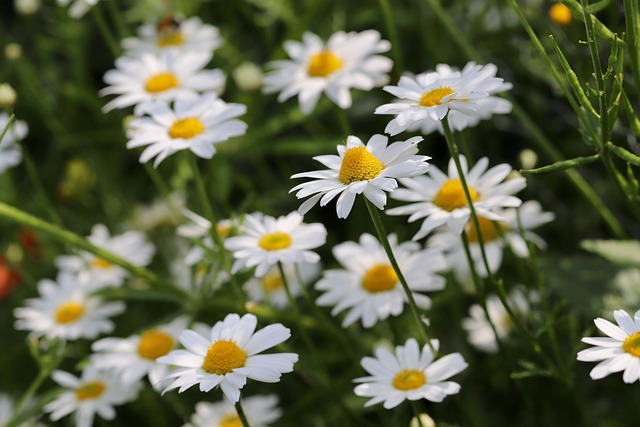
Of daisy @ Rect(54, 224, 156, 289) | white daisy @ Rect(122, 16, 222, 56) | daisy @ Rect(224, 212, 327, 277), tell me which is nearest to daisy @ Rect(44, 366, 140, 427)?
daisy @ Rect(54, 224, 156, 289)

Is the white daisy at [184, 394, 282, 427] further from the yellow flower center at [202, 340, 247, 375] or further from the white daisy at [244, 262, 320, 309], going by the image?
the yellow flower center at [202, 340, 247, 375]

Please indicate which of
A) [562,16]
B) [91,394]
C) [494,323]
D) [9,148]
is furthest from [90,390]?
[562,16]

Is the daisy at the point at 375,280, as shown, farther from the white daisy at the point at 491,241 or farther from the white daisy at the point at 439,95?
the white daisy at the point at 439,95

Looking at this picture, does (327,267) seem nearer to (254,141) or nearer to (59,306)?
(254,141)

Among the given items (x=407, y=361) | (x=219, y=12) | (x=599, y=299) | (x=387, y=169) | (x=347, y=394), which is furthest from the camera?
(x=219, y=12)

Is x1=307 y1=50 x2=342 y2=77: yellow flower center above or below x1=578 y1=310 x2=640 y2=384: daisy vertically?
above


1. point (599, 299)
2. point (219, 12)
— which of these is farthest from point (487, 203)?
point (219, 12)
